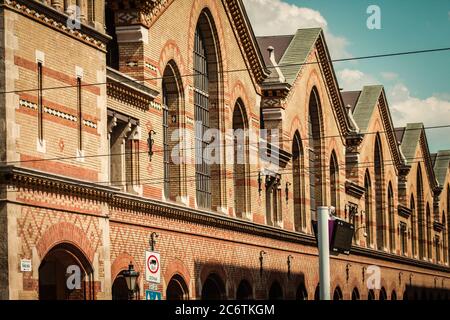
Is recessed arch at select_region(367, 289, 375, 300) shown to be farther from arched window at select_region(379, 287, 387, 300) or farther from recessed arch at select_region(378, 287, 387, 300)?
arched window at select_region(379, 287, 387, 300)

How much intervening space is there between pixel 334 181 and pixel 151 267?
1147 inches

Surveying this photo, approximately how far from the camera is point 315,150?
55.9 m

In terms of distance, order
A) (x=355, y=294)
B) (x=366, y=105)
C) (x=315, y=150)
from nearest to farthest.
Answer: (x=315, y=150) → (x=355, y=294) → (x=366, y=105)

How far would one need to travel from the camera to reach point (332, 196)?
191 feet

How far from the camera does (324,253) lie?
24.3m

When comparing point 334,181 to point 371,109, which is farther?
point 371,109

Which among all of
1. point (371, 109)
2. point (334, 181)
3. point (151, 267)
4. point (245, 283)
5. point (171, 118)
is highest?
point (371, 109)

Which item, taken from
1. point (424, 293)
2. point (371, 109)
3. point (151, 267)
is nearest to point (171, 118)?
point (151, 267)

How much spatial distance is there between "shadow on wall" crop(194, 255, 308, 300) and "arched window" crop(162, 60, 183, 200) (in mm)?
2822

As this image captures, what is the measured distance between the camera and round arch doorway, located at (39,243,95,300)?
28969 mm

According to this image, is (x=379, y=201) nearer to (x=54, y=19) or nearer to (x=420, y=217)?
(x=420, y=217)

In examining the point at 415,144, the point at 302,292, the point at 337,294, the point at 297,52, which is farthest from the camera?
the point at 415,144

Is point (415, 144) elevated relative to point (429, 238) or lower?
elevated

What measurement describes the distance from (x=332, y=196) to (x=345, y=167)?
4.61m
